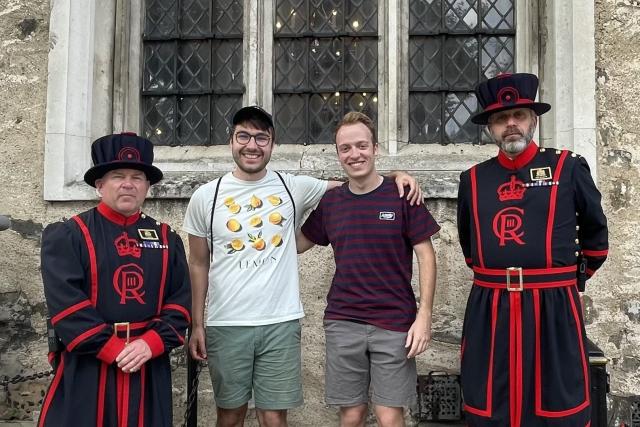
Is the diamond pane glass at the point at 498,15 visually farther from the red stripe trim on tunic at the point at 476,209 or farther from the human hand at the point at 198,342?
the human hand at the point at 198,342

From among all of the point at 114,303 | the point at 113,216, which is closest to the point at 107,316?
the point at 114,303

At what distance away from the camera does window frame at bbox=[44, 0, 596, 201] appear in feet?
12.8

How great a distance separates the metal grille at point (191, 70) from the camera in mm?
4504

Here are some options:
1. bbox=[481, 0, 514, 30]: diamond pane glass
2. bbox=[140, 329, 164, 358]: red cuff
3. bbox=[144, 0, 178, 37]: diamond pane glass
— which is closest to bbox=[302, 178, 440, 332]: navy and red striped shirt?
bbox=[140, 329, 164, 358]: red cuff

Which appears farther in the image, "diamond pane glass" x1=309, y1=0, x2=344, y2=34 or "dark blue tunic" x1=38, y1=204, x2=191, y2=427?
"diamond pane glass" x1=309, y1=0, x2=344, y2=34

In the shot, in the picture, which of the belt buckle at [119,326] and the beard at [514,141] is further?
the beard at [514,141]

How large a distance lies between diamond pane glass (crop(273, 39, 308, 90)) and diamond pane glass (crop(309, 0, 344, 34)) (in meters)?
0.15

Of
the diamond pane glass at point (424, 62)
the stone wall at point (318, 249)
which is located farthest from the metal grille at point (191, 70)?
the diamond pane glass at point (424, 62)

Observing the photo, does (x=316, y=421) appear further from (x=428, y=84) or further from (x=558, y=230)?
(x=428, y=84)

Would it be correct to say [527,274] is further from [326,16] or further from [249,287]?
[326,16]

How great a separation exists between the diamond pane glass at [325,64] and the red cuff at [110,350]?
2.63 m

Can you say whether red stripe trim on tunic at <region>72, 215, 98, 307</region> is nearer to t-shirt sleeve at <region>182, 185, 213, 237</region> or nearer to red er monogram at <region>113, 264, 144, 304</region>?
red er monogram at <region>113, 264, 144, 304</region>

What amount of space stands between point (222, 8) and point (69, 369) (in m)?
3.05

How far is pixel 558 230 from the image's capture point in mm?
2607
